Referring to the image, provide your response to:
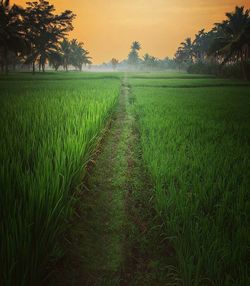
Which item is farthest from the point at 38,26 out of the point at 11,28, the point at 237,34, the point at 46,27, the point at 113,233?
the point at 113,233

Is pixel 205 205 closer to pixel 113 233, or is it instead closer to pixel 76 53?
pixel 113 233

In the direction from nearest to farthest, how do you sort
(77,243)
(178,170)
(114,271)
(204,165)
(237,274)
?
(237,274) < (114,271) < (77,243) < (178,170) < (204,165)

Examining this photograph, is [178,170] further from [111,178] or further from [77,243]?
[77,243]

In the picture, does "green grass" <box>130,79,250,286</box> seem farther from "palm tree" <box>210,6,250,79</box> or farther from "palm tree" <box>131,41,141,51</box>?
"palm tree" <box>131,41,141,51</box>

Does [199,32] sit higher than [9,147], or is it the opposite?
[199,32]

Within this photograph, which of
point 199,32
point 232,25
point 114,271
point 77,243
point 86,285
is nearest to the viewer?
point 86,285

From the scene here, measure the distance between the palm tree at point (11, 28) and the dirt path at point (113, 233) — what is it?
77.0 feet

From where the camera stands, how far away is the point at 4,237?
1.23m

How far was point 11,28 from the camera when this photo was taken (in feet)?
80.9

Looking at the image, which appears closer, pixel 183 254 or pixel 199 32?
pixel 183 254

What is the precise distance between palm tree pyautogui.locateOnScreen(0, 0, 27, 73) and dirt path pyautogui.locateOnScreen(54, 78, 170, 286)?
23.5 meters

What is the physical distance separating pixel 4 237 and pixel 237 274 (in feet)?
3.92

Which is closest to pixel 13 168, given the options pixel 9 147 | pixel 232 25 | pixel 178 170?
pixel 9 147

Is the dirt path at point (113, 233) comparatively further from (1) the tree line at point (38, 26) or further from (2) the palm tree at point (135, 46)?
(2) the palm tree at point (135, 46)
